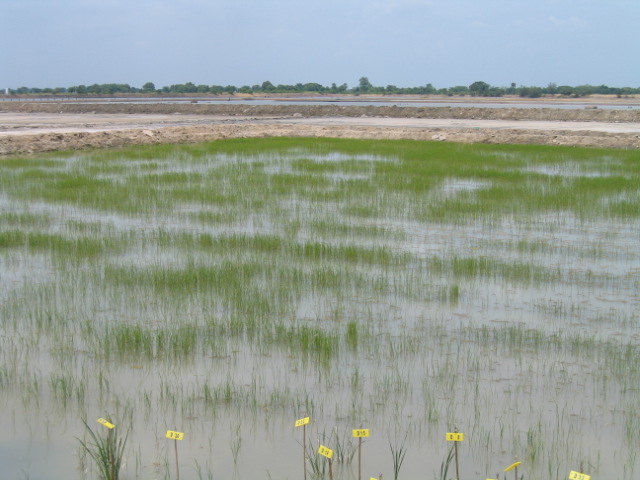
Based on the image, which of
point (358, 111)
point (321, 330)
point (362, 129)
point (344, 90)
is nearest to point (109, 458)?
point (321, 330)

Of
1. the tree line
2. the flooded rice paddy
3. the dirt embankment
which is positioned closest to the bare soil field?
the dirt embankment

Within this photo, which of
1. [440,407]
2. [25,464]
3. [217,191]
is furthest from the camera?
[217,191]

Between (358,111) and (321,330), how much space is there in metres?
27.7

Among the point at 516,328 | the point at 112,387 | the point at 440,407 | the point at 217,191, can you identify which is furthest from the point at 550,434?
the point at 217,191

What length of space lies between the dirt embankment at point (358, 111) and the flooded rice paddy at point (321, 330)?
18.1m

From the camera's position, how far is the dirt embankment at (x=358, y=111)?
2674 centimetres

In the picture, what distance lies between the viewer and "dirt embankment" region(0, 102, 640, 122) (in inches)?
1053

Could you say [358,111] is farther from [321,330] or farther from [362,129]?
[321,330]

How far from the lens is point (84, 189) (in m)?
10.3

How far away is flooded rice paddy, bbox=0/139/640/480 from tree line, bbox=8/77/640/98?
185ft

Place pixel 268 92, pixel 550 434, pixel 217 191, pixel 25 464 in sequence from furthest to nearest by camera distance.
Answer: pixel 268 92
pixel 217 191
pixel 550 434
pixel 25 464

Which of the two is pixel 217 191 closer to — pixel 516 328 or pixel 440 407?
pixel 516 328

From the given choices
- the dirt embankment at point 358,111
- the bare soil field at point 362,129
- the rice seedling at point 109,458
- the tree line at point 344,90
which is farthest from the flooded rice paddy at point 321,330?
the tree line at point 344,90

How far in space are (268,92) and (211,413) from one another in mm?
73678
